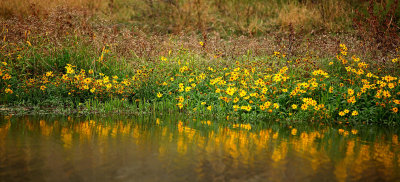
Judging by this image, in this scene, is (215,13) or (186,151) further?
(215,13)

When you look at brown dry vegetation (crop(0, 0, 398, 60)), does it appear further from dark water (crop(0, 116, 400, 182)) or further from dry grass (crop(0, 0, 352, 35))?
dark water (crop(0, 116, 400, 182))

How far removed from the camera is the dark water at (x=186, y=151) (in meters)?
3.39

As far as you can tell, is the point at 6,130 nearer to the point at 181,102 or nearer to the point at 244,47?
the point at 181,102

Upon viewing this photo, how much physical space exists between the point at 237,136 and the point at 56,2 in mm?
9448

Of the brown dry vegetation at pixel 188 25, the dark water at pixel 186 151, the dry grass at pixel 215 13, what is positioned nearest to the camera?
the dark water at pixel 186 151

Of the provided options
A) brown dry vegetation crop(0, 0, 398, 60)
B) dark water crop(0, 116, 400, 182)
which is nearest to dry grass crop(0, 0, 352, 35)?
brown dry vegetation crop(0, 0, 398, 60)

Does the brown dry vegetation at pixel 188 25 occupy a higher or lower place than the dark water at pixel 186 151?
higher

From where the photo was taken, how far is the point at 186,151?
13.5ft

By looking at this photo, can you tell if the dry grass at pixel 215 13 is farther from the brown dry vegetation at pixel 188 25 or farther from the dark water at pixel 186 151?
the dark water at pixel 186 151

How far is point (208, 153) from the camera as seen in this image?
13.3ft

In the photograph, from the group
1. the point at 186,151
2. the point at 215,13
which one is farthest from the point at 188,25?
the point at 186,151

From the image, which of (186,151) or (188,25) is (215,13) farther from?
(186,151)

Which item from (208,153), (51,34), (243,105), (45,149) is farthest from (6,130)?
(51,34)

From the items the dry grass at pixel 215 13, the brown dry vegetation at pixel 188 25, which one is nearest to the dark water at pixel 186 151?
the brown dry vegetation at pixel 188 25
